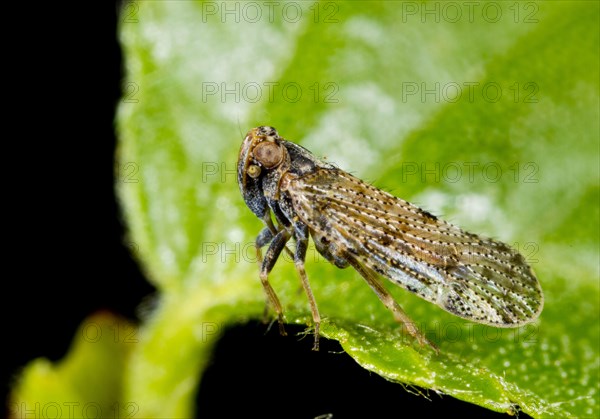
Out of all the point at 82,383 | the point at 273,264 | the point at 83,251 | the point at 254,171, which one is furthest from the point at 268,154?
the point at 83,251

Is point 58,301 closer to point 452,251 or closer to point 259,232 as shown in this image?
point 259,232

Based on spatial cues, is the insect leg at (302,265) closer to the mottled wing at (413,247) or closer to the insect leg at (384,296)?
the mottled wing at (413,247)

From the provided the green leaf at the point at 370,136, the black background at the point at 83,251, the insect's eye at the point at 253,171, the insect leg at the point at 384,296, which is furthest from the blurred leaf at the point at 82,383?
the insect leg at the point at 384,296

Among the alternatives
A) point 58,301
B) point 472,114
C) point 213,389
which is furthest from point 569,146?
point 58,301

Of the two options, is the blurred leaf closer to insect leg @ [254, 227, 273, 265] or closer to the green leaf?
the green leaf

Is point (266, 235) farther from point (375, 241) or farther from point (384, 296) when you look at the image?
point (384, 296)

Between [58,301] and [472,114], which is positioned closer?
[472,114]
